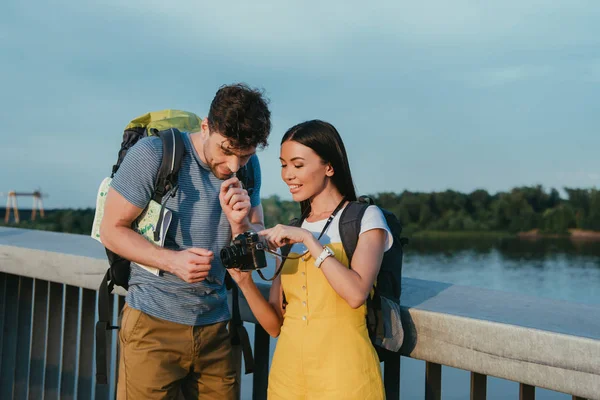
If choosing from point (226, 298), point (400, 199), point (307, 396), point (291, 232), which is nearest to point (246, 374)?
point (226, 298)

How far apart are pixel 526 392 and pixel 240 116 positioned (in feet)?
3.76

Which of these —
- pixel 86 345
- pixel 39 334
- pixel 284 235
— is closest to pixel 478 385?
pixel 284 235

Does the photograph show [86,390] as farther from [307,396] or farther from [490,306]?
[490,306]

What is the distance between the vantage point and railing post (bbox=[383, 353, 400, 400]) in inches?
71.0

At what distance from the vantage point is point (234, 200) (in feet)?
5.93

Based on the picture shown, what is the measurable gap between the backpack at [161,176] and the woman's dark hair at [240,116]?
0.51ft

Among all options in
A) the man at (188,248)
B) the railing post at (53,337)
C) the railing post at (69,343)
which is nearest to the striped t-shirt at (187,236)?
the man at (188,248)

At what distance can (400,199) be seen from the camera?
20.2 feet

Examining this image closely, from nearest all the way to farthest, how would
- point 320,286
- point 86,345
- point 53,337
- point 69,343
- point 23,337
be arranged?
1. point 320,286
2. point 86,345
3. point 69,343
4. point 53,337
5. point 23,337

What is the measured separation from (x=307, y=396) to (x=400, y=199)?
465 centimetres

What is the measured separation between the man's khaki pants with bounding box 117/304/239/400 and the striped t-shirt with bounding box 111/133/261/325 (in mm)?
37

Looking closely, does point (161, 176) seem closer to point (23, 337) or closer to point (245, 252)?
point (245, 252)

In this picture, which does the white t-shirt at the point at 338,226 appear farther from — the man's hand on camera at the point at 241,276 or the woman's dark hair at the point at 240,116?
Result: the woman's dark hair at the point at 240,116

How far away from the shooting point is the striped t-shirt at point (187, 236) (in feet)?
6.05
